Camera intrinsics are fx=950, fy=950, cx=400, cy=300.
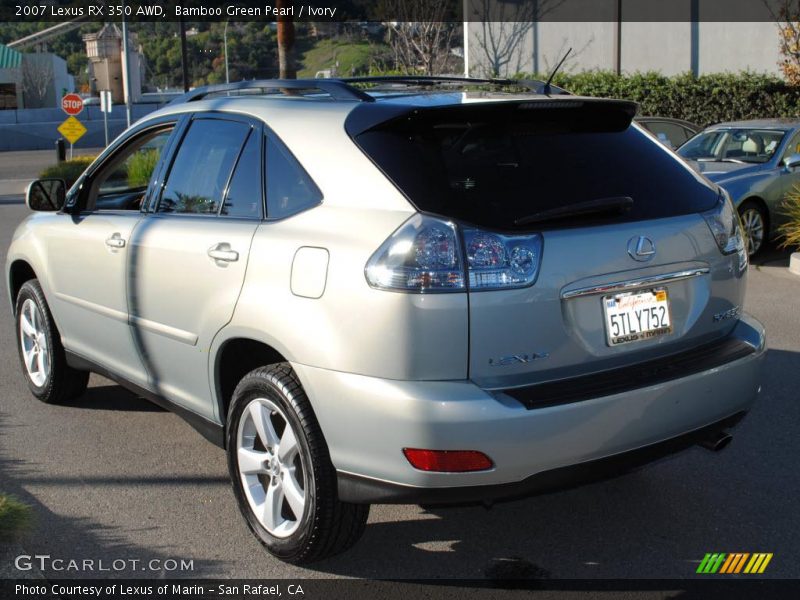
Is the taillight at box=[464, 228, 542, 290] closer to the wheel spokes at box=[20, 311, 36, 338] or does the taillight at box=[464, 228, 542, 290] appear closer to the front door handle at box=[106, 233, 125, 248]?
the front door handle at box=[106, 233, 125, 248]

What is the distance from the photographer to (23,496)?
4500mm

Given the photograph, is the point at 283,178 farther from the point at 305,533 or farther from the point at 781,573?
the point at 781,573

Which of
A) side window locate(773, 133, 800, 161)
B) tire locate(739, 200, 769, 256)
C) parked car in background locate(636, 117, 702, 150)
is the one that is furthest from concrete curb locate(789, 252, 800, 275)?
parked car in background locate(636, 117, 702, 150)

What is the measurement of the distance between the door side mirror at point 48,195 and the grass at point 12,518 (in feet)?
7.42

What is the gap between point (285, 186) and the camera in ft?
12.3

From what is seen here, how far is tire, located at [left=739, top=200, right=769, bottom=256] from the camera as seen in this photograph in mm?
10992

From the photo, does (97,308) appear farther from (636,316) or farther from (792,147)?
(792,147)

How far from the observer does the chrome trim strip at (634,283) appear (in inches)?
128

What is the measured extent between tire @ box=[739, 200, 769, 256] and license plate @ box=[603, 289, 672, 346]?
806 cm

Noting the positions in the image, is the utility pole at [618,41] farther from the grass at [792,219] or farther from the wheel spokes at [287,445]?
the wheel spokes at [287,445]

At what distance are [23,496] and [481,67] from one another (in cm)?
2793

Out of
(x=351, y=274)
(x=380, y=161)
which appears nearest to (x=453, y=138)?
(x=380, y=161)

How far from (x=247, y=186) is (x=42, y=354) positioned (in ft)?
8.47

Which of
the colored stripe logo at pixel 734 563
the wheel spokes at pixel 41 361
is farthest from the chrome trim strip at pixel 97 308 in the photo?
the colored stripe logo at pixel 734 563
